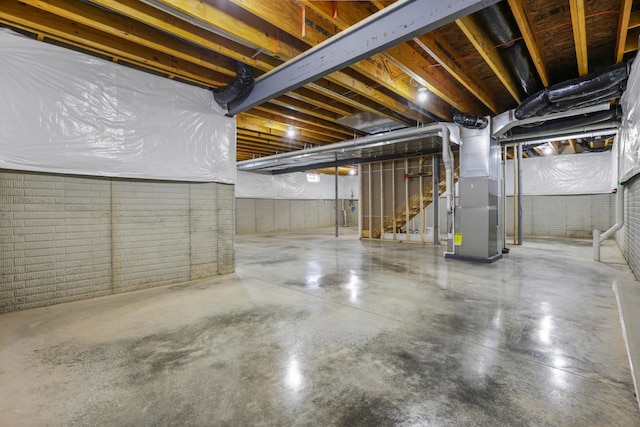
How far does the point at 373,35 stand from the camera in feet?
7.88

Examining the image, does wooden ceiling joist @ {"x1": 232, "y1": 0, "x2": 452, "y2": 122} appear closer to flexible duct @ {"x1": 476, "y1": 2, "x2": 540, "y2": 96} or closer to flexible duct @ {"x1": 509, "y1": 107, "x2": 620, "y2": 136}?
flexible duct @ {"x1": 476, "y1": 2, "x2": 540, "y2": 96}

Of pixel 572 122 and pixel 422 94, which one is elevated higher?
pixel 422 94

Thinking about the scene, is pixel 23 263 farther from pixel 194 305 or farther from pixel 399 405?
pixel 399 405

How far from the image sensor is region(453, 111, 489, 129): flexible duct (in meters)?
4.71

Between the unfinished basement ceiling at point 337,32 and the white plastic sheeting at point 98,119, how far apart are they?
19 centimetres

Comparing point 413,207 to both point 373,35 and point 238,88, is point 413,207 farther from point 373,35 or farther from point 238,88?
point 373,35

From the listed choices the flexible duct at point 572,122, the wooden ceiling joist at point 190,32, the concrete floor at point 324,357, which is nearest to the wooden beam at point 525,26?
the wooden ceiling joist at point 190,32

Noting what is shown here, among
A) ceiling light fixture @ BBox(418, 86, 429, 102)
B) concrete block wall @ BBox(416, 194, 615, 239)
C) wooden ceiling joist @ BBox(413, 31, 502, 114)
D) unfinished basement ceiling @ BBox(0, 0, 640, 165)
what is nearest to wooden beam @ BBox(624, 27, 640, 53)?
unfinished basement ceiling @ BBox(0, 0, 640, 165)

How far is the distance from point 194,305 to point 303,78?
2.56 metres

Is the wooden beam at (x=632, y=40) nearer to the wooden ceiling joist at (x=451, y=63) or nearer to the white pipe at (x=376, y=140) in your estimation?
the wooden ceiling joist at (x=451, y=63)

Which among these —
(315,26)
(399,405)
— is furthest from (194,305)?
(315,26)

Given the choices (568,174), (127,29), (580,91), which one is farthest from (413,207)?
(127,29)

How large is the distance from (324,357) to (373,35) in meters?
2.47

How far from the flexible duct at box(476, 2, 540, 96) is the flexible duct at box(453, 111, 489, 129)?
3.34ft
